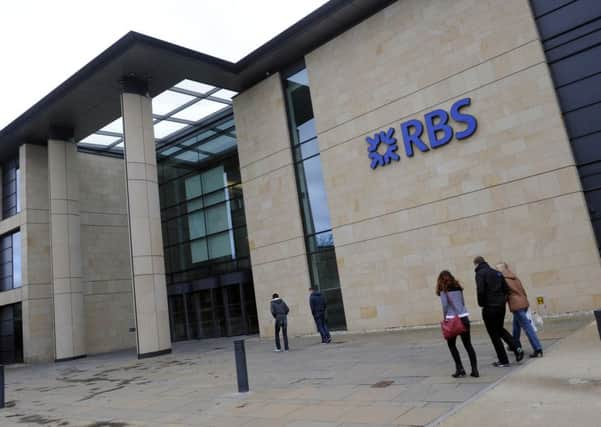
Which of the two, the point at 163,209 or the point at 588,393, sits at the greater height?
the point at 163,209

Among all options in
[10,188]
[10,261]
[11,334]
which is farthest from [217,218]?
[11,334]

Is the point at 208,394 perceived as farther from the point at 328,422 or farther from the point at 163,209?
the point at 163,209

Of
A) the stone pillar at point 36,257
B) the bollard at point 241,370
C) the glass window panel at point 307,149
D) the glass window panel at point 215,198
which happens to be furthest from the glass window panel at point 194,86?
the bollard at point 241,370

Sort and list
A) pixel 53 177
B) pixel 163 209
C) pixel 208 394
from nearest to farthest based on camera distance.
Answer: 1. pixel 208 394
2. pixel 53 177
3. pixel 163 209

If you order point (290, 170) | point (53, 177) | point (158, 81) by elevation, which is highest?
point (158, 81)

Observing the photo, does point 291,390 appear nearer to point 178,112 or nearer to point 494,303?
point 494,303

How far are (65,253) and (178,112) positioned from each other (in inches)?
345

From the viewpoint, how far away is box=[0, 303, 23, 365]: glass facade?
25.1 m

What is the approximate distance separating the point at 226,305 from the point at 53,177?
10.6m

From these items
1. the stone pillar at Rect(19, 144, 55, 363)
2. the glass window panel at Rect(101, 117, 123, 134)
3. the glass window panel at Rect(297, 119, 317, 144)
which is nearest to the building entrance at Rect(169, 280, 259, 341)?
the stone pillar at Rect(19, 144, 55, 363)

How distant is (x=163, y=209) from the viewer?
27703 millimetres

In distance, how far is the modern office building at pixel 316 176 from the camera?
13055mm

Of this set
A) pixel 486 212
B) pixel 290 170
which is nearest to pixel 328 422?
pixel 486 212

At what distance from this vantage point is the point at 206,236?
25.0 metres
